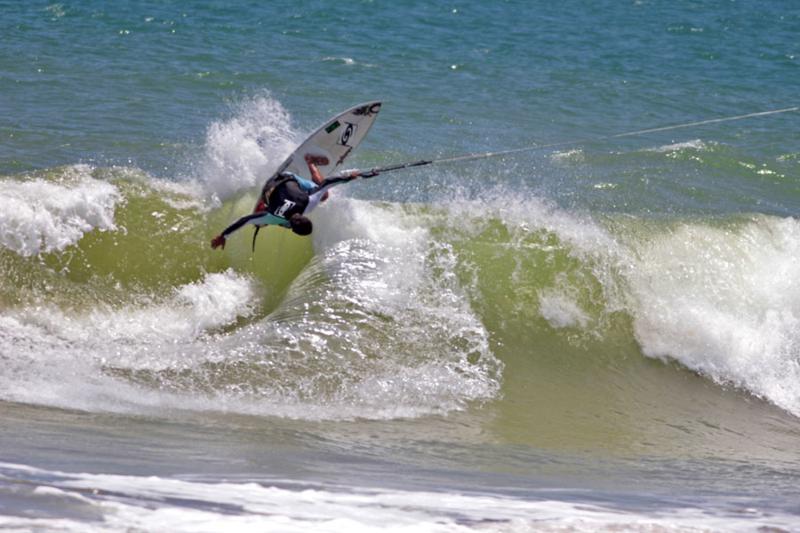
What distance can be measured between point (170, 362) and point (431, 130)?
7951 millimetres

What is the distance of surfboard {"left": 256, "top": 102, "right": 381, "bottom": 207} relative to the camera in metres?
9.43

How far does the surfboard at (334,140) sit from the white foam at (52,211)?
1.53m

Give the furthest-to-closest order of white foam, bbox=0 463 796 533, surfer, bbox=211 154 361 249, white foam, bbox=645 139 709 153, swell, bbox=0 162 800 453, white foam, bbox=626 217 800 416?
white foam, bbox=645 139 709 153, white foam, bbox=626 217 800 416, surfer, bbox=211 154 361 249, swell, bbox=0 162 800 453, white foam, bbox=0 463 796 533

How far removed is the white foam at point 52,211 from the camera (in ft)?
30.3

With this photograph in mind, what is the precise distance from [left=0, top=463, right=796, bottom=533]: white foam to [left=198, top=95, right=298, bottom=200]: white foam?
19.3ft

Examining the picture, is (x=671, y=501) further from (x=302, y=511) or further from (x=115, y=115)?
(x=115, y=115)

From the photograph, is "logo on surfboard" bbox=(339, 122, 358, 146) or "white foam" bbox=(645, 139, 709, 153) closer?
"logo on surfboard" bbox=(339, 122, 358, 146)

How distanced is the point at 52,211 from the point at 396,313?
10.7 feet

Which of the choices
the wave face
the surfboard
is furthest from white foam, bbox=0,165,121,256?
the surfboard

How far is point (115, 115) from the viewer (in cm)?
1441

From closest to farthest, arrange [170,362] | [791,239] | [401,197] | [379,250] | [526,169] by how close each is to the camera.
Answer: [170,362], [379,250], [791,239], [401,197], [526,169]

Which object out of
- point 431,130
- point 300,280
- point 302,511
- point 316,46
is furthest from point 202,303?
point 316,46

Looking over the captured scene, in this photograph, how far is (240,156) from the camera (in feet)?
34.7

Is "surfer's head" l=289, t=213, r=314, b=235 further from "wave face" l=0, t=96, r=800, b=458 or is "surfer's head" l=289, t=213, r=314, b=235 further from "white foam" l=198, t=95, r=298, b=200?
"white foam" l=198, t=95, r=298, b=200
